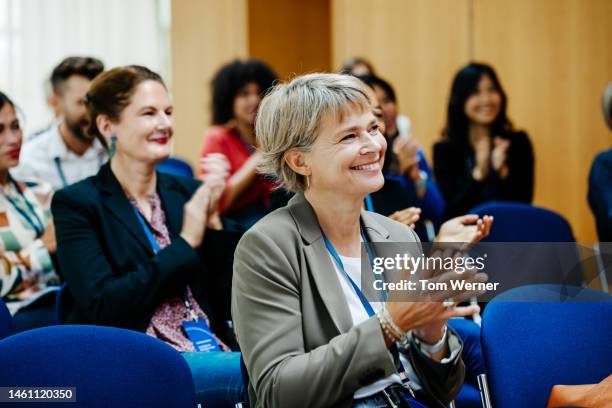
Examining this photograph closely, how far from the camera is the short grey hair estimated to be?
1.92 metres

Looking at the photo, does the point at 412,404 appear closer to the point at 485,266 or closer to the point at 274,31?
the point at 485,266

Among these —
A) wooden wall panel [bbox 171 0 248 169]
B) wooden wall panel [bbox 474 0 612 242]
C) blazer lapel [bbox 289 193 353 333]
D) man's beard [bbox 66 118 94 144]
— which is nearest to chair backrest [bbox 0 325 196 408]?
blazer lapel [bbox 289 193 353 333]

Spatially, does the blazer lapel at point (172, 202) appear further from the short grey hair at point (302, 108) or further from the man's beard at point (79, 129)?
the man's beard at point (79, 129)

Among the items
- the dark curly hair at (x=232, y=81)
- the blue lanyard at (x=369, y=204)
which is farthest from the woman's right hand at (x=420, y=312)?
the dark curly hair at (x=232, y=81)

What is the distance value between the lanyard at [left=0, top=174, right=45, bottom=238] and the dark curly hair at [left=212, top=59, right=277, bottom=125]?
59.4 inches

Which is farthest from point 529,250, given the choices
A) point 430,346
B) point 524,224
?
point 524,224

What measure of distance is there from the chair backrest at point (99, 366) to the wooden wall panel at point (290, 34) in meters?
4.93

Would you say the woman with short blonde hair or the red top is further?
the red top

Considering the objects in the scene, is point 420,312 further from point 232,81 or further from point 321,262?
point 232,81

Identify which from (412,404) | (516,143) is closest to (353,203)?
(412,404)

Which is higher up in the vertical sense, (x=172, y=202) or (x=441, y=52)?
(x=441, y=52)

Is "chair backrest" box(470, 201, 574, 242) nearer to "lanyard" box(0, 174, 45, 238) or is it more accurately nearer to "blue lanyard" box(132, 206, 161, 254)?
"blue lanyard" box(132, 206, 161, 254)

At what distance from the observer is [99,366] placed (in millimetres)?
1798

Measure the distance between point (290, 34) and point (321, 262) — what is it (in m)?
5.17
